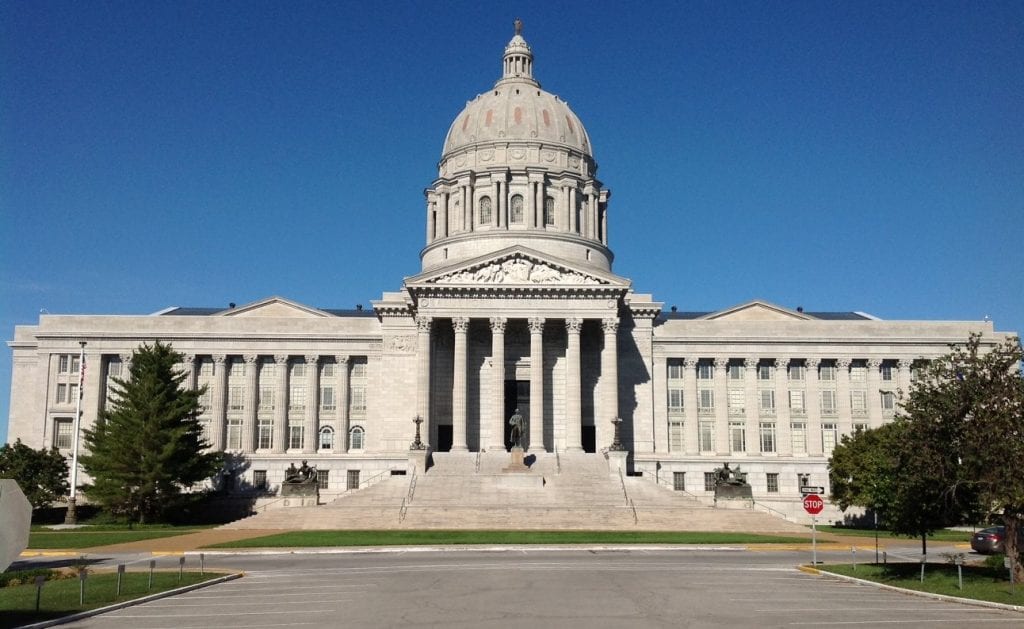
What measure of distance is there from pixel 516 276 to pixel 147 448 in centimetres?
2906

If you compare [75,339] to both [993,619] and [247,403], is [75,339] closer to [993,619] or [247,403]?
[247,403]

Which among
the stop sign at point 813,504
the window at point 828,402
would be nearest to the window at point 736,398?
the window at point 828,402

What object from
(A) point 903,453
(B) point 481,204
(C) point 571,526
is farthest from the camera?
(B) point 481,204

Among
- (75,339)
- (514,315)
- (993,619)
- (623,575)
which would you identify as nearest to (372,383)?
(514,315)

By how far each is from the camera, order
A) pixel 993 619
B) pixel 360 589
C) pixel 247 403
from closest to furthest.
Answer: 1. pixel 993 619
2. pixel 360 589
3. pixel 247 403

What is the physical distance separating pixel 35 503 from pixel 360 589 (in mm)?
46730

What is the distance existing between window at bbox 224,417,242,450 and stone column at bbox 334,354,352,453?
801cm

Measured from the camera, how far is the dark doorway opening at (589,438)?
81.2 meters

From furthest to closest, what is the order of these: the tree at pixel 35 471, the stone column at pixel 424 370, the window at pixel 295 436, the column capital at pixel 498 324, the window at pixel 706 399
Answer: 1. the window at pixel 706 399
2. the window at pixel 295 436
3. the column capital at pixel 498 324
4. the stone column at pixel 424 370
5. the tree at pixel 35 471

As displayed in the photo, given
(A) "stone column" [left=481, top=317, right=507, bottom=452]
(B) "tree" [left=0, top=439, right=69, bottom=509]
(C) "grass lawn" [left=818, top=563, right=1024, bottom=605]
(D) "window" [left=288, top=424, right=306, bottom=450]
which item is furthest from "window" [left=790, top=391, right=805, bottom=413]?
(B) "tree" [left=0, top=439, right=69, bottom=509]

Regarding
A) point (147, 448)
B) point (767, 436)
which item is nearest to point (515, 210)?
point (767, 436)

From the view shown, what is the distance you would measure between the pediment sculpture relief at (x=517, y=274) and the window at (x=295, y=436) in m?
18.8

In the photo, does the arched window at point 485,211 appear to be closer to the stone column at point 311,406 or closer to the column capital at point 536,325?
the column capital at point 536,325

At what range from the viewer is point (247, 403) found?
276 ft
